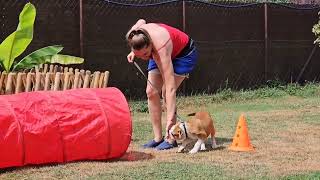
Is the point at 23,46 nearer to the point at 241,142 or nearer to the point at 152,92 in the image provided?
the point at 152,92

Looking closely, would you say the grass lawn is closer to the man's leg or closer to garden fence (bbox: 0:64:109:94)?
the man's leg

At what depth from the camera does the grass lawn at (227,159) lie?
5.75 metres

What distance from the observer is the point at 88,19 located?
38.8ft

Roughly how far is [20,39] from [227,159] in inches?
145

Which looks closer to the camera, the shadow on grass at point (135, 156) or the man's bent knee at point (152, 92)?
the shadow on grass at point (135, 156)

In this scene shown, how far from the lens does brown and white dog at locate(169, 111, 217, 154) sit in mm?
6836

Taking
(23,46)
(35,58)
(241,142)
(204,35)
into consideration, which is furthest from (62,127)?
(204,35)

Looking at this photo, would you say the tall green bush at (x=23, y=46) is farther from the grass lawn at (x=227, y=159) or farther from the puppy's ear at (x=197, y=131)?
the puppy's ear at (x=197, y=131)

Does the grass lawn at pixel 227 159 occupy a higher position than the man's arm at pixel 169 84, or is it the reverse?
the man's arm at pixel 169 84

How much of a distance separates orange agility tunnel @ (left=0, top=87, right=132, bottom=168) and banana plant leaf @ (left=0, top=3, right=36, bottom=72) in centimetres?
243

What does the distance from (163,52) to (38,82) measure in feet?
5.78

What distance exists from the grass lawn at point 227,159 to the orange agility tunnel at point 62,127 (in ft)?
0.43

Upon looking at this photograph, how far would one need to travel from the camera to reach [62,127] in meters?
6.11

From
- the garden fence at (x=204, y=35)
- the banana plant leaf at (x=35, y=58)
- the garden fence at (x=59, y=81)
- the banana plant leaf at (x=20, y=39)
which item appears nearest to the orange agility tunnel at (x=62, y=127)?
the garden fence at (x=59, y=81)
